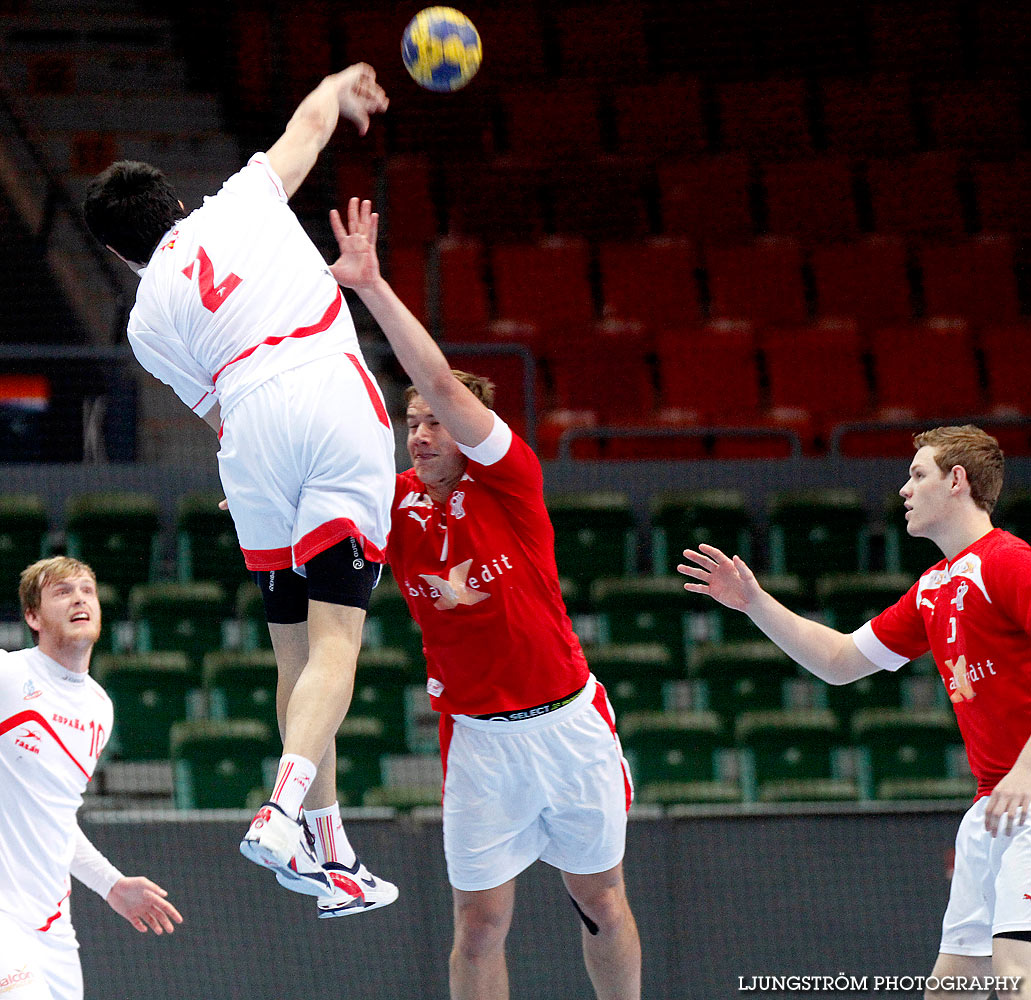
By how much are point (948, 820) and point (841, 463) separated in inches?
122

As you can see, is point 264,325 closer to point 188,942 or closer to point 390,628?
point 188,942

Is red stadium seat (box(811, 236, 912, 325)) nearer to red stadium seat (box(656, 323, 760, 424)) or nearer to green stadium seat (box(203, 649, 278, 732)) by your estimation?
red stadium seat (box(656, 323, 760, 424))

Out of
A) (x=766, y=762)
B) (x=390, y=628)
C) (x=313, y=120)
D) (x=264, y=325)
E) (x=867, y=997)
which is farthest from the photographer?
(x=390, y=628)

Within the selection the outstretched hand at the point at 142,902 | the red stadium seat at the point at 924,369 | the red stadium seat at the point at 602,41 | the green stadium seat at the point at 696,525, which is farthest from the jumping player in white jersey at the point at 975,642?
the red stadium seat at the point at 602,41

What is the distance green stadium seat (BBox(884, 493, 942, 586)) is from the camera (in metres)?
9.06

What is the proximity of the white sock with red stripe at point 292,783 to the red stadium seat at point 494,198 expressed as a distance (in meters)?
7.96

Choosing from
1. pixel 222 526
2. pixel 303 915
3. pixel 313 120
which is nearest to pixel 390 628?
pixel 222 526

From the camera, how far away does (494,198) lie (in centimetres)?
1120

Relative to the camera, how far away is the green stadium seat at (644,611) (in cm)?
849

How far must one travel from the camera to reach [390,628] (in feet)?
28.3

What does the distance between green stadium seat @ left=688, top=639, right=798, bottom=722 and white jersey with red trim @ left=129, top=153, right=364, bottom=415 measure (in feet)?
15.0

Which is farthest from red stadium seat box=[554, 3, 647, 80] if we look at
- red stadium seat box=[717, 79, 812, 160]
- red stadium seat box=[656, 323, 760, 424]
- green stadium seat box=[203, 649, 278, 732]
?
green stadium seat box=[203, 649, 278, 732]

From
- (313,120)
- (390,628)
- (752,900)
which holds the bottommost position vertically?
(752,900)

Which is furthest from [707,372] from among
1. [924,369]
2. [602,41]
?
[602,41]
